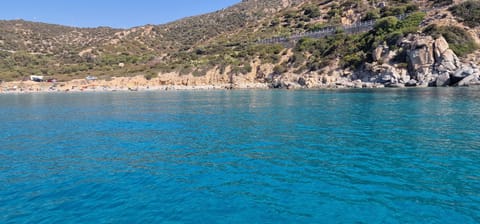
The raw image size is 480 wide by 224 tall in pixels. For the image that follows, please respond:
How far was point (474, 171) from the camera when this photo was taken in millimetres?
9062

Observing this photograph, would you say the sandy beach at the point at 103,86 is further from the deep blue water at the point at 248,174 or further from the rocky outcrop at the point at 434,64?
the deep blue water at the point at 248,174

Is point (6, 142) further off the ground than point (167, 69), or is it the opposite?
point (167, 69)

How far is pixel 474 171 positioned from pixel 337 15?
8710 cm

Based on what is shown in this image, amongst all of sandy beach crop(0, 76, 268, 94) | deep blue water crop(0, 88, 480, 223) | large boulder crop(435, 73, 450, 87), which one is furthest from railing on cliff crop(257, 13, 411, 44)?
deep blue water crop(0, 88, 480, 223)

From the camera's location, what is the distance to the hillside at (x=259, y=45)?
5284 centimetres

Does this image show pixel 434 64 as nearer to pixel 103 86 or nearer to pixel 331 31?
pixel 331 31

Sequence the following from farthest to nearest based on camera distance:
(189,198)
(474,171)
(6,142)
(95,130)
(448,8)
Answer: (448,8), (95,130), (6,142), (474,171), (189,198)

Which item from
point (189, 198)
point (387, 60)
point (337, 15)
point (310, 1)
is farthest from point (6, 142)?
point (310, 1)

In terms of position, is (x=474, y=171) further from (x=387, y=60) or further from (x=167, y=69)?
(x=167, y=69)

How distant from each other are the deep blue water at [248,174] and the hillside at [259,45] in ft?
129

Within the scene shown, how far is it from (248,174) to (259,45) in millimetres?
72405

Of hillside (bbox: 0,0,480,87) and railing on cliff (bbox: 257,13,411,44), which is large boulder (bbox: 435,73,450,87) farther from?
railing on cliff (bbox: 257,13,411,44)

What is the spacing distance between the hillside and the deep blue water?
3936 cm

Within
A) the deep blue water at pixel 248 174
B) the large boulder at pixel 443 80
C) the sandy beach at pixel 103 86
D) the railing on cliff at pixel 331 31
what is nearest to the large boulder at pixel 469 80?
the large boulder at pixel 443 80
